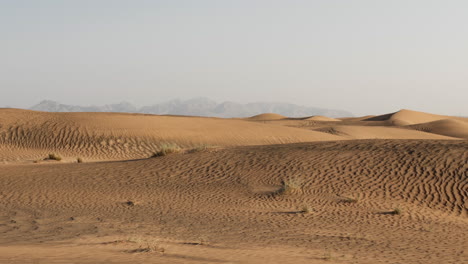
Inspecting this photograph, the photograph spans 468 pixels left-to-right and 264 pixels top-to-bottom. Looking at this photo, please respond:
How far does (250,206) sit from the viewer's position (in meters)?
12.1

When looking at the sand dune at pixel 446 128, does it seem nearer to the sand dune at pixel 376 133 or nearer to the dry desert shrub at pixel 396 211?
the sand dune at pixel 376 133

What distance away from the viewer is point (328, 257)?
7117 millimetres

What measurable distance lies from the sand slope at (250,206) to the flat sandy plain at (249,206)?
0.03 meters

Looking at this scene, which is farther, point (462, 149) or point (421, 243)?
point (462, 149)

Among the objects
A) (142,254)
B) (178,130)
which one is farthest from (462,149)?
(178,130)

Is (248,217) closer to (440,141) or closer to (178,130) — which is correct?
(440,141)

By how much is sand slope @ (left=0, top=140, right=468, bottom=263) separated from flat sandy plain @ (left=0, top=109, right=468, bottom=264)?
0.03m

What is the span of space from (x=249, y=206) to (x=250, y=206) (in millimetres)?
26

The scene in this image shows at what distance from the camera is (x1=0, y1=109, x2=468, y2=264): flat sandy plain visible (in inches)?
298

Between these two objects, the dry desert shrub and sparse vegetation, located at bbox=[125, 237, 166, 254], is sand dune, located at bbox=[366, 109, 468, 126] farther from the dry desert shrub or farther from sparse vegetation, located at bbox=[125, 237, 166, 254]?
sparse vegetation, located at bbox=[125, 237, 166, 254]

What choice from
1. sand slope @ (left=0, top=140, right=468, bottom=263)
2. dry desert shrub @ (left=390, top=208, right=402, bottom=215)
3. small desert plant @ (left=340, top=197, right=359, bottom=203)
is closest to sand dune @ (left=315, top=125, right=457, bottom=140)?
sand slope @ (left=0, top=140, right=468, bottom=263)

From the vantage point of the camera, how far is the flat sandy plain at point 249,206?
756cm

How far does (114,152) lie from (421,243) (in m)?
19.1

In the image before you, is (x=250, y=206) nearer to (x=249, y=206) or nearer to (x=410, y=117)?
(x=249, y=206)
